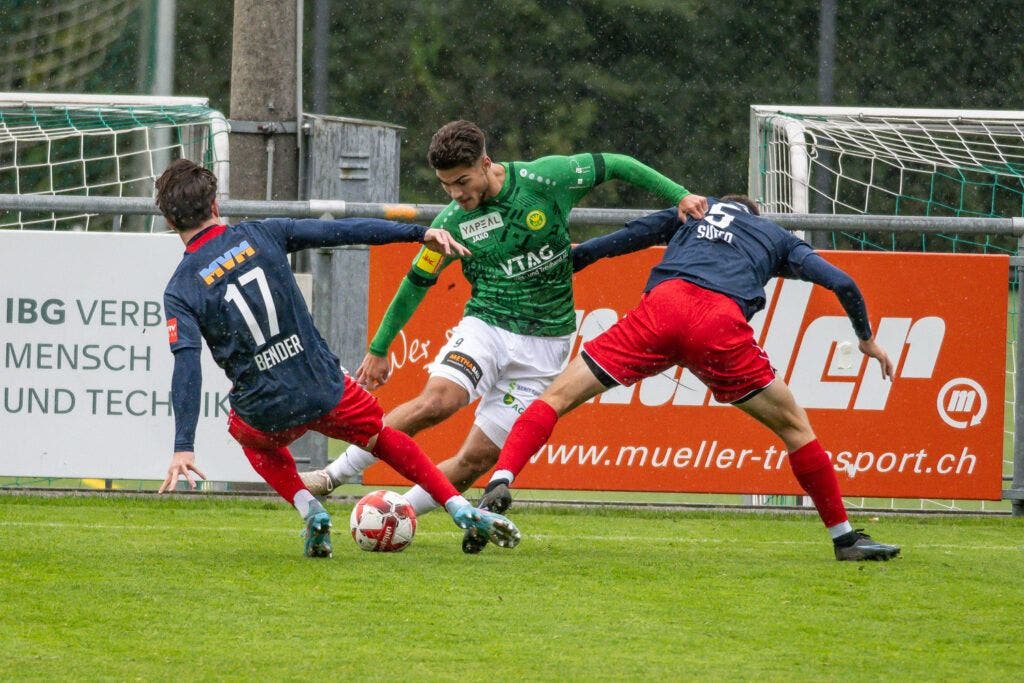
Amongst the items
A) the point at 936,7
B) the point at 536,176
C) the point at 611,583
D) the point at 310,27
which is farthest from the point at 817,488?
the point at 936,7

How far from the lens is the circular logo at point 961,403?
7.45m

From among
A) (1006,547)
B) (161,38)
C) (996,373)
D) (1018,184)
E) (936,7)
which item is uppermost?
(936,7)

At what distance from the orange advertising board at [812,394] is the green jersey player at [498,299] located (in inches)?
42.9

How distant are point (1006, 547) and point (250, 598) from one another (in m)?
3.39

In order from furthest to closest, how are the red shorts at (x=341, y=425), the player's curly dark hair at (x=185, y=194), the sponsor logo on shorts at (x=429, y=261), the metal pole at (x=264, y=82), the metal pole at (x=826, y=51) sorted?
the metal pole at (x=826, y=51), the metal pole at (x=264, y=82), the sponsor logo on shorts at (x=429, y=261), the red shorts at (x=341, y=425), the player's curly dark hair at (x=185, y=194)

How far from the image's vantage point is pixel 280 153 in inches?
331

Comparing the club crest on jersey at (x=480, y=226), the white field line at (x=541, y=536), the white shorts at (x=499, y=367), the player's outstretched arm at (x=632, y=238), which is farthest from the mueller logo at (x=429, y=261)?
the white field line at (x=541, y=536)

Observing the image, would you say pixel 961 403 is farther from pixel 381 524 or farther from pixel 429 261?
pixel 381 524

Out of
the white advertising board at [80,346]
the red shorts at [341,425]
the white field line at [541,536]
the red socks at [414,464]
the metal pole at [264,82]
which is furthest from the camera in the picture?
the metal pole at [264,82]

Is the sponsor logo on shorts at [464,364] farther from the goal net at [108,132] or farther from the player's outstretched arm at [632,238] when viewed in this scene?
the goal net at [108,132]

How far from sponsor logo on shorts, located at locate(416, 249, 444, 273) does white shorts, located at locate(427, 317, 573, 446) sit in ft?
0.91

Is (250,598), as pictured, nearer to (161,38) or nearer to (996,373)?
(996,373)

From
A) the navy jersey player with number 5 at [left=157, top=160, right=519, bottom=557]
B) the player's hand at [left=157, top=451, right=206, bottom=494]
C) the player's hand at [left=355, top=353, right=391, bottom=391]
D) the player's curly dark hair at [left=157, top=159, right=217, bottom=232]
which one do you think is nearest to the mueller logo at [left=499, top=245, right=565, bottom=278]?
the player's hand at [left=355, top=353, right=391, bottom=391]

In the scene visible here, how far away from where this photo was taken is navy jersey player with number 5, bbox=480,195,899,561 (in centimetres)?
574
